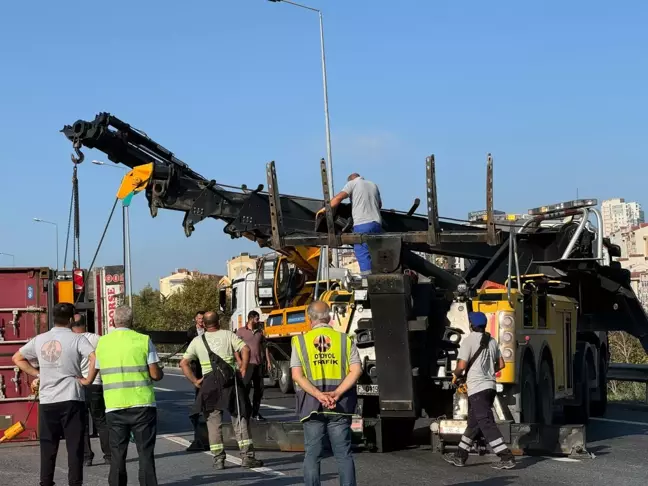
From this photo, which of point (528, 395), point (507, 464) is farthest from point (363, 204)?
point (507, 464)

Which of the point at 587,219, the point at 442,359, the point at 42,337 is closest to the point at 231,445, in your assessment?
the point at 442,359

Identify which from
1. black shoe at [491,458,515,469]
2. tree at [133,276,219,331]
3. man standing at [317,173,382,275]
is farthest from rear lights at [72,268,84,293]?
tree at [133,276,219,331]

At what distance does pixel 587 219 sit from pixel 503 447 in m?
4.72

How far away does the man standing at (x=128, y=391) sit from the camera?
27.4 ft

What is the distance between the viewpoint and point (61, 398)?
894 cm

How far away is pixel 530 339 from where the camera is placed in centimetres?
1195

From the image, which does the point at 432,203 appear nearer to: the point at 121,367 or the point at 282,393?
the point at 121,367

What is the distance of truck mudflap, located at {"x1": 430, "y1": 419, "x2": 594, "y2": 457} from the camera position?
424 inches

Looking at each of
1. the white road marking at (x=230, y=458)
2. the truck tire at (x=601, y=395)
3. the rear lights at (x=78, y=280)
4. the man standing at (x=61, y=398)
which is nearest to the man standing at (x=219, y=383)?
the white road marking at (x=230, y=458)

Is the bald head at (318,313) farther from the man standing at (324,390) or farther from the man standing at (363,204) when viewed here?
the man standing at (363,204)

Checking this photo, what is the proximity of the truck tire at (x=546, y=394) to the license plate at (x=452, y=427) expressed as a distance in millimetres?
1646

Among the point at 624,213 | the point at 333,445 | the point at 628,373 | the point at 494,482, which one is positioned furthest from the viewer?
the point at 624,213

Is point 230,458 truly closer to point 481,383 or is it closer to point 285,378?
point 481,383

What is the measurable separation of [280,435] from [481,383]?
2.69 meters
